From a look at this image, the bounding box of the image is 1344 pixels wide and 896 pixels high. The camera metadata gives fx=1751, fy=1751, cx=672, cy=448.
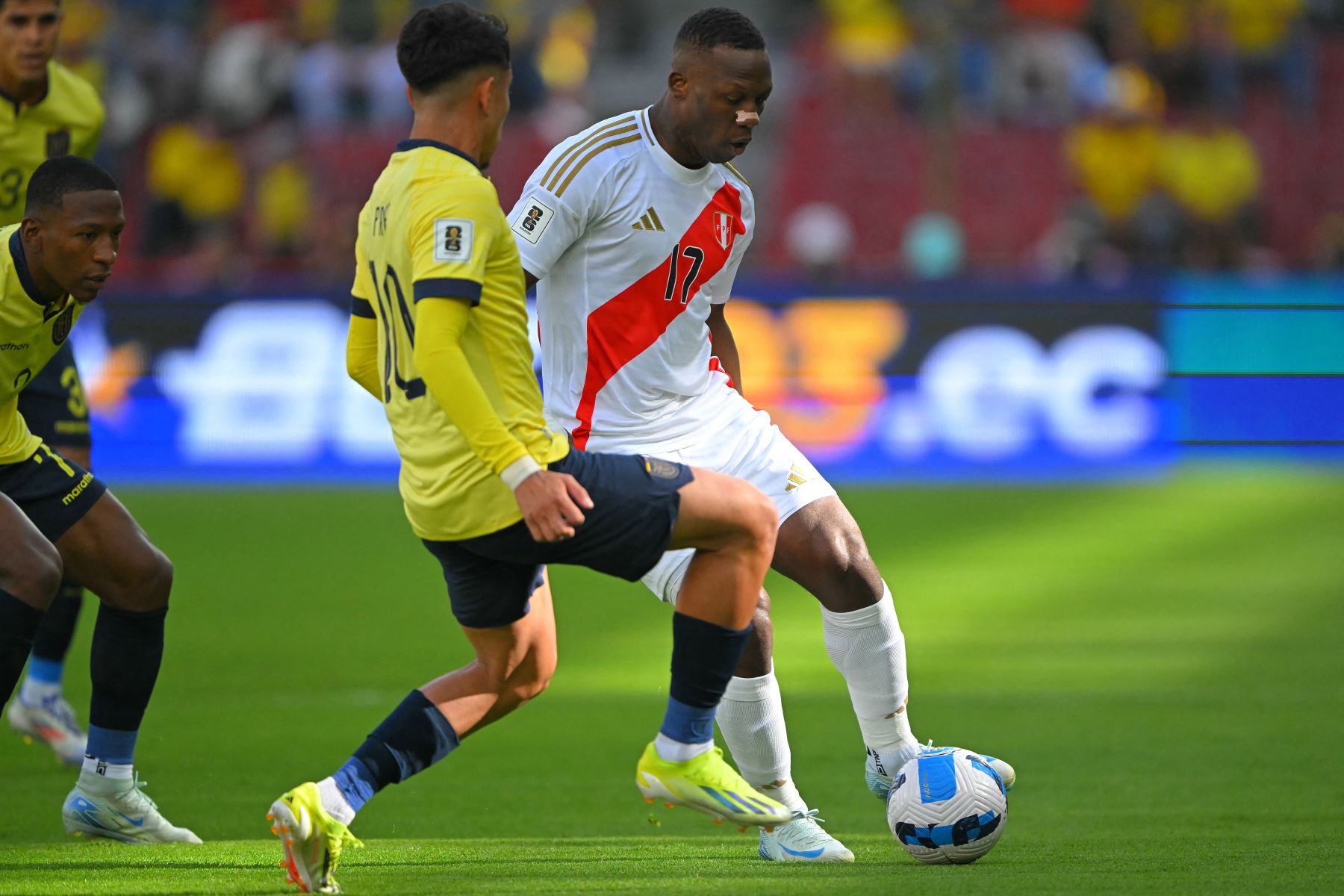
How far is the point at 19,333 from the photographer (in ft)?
16.3

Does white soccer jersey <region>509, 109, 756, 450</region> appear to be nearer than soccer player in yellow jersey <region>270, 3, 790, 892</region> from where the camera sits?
No

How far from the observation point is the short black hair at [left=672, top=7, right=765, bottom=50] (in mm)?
4879

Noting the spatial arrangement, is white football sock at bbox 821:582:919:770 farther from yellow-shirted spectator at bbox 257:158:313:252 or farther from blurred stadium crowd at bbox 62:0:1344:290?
yellow-shirted spectator at bbox 257:158:313:252

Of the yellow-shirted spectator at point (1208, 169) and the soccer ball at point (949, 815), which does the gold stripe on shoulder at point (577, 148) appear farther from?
the yellow-shirted spectator at point (1208, 169)

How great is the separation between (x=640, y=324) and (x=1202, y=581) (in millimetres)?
6271

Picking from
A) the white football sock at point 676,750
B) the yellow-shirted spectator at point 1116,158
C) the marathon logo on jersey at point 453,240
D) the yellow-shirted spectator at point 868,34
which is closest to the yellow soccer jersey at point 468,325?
the marathon logo on jersey at point 453,240

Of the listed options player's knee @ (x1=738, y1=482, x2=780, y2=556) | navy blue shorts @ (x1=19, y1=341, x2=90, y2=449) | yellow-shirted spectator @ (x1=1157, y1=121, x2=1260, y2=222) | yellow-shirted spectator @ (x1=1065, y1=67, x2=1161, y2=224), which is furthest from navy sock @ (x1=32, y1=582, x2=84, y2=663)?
yellow-shirted spectator @ (x1=1157, y1=121, x2=1260, y2=222)

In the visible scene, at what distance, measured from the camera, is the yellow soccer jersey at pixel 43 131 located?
651 centimetres

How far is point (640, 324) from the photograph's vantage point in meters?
5.14

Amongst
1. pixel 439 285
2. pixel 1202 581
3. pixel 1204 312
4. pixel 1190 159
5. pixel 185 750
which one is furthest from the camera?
pixel 1190 159

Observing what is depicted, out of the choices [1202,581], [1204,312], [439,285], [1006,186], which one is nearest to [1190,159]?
[1006,186]

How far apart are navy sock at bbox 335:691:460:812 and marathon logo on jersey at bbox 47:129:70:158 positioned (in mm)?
3294

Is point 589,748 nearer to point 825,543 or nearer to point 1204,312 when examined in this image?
point 825,543

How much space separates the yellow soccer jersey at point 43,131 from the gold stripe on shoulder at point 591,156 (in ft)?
7.87
